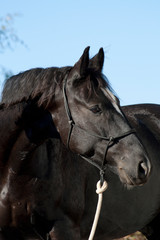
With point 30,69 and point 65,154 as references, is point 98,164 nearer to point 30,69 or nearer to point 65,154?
point 65,154

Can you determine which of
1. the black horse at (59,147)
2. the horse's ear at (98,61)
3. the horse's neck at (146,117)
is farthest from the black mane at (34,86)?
the horse's neck at (146,117)

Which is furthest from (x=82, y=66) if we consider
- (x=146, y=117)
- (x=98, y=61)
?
(x=146, y=117)

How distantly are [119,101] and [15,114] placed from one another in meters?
0.97

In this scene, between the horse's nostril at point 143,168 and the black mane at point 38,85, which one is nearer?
the horse's nostril at point 143,168

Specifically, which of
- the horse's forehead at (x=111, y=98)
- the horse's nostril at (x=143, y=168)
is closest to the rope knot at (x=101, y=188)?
the horse's nostril at (x=143, y=168)

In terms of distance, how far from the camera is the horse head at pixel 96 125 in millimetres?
4156

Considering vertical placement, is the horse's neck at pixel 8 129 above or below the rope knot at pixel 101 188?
above

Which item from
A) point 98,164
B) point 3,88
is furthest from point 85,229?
point 3,88

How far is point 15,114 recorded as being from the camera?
4.41 meters

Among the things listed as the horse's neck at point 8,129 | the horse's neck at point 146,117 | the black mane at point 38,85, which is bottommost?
the horse's neck at point 146,117

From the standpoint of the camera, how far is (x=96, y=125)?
14.0 feet

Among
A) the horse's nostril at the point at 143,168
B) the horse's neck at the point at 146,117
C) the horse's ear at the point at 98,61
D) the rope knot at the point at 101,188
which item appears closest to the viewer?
the horse's nostril at the point at 143,168

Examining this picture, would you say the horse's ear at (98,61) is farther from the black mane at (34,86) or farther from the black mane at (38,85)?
the black mane at (34,86)

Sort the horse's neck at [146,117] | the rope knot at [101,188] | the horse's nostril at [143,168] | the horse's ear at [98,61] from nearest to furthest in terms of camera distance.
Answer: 1. the horse's nostril at [143,168]
2. the rope knot at [101,188]
3. the horse's ear at [98,61]
4. the horse's neck at [146,117]
